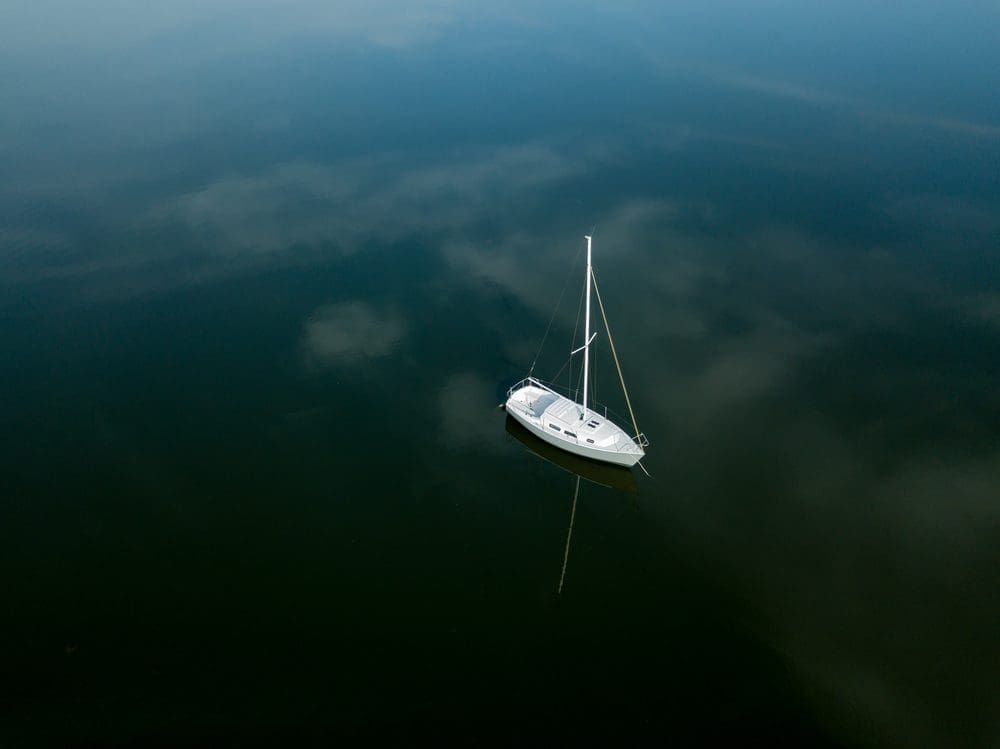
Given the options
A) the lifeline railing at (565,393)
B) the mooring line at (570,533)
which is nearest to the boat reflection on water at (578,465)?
the mooring line at (570,533)

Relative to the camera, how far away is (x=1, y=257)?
58.2 meters

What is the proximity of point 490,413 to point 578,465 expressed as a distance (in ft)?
23.3

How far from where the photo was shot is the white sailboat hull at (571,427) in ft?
132

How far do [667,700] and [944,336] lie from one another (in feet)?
117

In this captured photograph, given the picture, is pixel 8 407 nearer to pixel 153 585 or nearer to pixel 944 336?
pixel 153 585

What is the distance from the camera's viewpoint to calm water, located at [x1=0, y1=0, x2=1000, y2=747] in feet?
102

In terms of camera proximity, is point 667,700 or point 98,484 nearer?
point 667,700

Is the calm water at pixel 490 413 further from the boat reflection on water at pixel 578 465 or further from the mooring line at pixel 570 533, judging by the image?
the boat reflection on water at pixel 578 465

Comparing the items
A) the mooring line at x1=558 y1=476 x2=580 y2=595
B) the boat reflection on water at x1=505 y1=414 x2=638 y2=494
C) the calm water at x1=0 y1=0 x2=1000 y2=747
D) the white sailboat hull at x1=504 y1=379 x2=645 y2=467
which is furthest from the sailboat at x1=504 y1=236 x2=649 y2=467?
the mooring line at x1=558 y1=476 x2=580 y2=595

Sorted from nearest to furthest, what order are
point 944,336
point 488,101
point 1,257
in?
point 944,336 → point 1,257 → point 488,101

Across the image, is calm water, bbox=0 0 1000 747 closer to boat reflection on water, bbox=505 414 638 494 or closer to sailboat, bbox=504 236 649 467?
boat reflection on water, bbox=505 414 638 494

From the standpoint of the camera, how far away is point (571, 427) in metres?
41.8

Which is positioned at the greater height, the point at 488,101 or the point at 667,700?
the point at 488,101

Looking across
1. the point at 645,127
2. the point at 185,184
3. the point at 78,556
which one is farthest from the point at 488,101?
the point at 78,556
